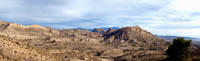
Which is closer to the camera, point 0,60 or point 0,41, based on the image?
point 0,60

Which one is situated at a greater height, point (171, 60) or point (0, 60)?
point (0, 60)

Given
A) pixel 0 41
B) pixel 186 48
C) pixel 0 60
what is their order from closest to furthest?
pixel 0 60, pixel 0 41, pixel 186 48

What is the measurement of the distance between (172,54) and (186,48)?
11.6 feet

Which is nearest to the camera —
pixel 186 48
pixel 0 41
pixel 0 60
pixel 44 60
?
pixel 0 60

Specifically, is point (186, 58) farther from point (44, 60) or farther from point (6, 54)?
point (6, 54)

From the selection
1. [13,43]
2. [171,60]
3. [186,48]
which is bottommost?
[171,60]

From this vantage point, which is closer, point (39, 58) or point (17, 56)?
point (17, 56)

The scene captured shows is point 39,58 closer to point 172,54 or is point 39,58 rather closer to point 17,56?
point 17,56

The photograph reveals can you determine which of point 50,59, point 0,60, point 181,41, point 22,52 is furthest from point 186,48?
point 0,60

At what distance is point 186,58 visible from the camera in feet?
131

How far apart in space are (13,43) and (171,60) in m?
35.7

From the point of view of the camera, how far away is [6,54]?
2123 cm

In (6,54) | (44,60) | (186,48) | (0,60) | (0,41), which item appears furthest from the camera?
(186,48)

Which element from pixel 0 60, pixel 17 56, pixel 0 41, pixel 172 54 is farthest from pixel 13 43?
pixel 172 54
